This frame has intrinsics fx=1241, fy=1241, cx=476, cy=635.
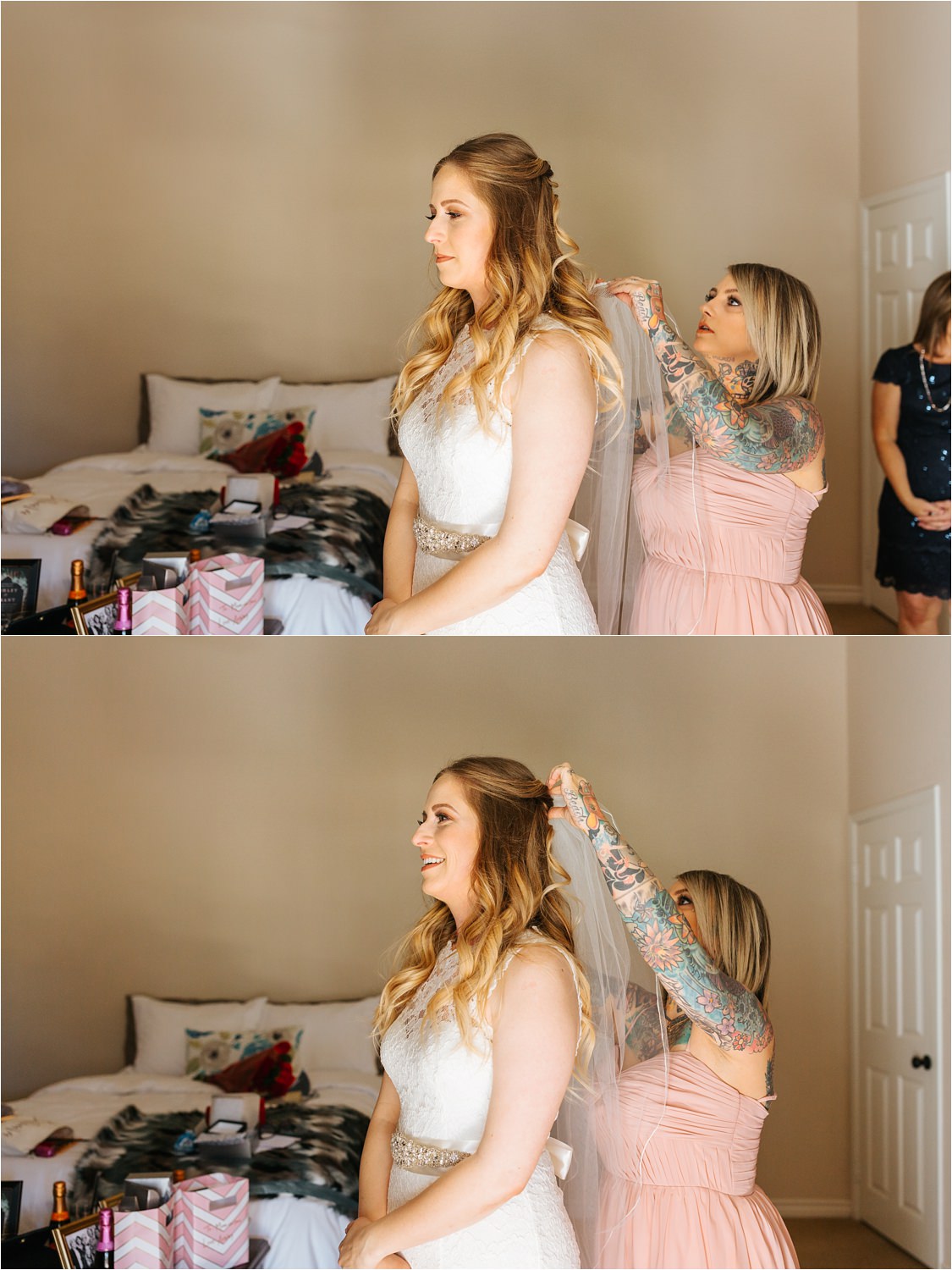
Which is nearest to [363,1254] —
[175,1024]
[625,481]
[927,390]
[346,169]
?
[625,481]

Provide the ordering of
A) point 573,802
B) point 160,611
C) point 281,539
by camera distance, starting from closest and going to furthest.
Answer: point 573,802 → point 160,611 → point 281,539

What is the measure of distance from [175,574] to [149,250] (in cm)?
195

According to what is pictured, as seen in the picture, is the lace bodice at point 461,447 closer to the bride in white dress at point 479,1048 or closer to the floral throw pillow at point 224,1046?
the bride in white dress at point 479,1048

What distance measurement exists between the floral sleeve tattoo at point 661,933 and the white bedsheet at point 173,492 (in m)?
1.10

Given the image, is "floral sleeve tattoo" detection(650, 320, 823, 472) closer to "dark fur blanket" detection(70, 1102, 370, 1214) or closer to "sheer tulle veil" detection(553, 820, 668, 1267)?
"sheer tulle veil" detection(553, 820, 668, 1267)

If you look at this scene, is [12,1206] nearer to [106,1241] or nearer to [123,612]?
[106,1241]

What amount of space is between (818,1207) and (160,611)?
260 centimetres

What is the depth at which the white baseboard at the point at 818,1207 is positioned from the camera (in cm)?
366

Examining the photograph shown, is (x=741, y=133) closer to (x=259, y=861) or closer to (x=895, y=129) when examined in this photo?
(x=895, y=129)

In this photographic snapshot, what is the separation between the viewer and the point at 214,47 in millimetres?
4289

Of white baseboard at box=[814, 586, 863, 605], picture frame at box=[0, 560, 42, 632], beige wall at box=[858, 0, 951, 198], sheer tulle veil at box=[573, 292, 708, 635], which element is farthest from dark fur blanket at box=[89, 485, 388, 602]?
beige wall at box=[858, 0, 951, 198]

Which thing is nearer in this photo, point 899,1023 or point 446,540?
point 446,540

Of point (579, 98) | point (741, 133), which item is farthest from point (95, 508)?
point (741, 133)

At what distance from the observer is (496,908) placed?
84.7 inches
